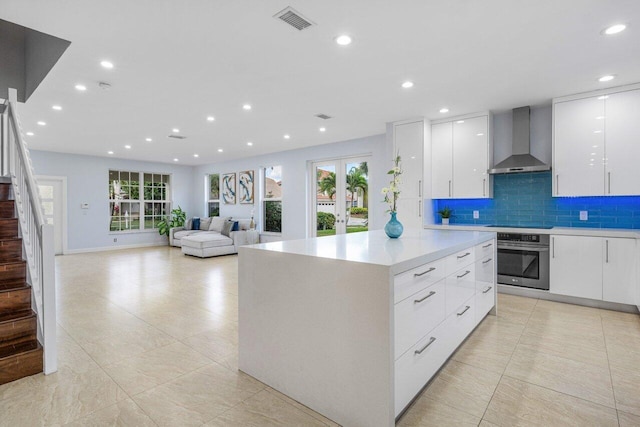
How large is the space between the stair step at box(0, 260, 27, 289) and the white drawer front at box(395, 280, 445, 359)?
3032 millimetres

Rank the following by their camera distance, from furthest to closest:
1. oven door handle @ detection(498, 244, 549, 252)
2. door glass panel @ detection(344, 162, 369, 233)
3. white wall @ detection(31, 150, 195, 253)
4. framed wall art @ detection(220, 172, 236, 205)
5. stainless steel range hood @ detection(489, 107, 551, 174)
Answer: framed wall art @ detection(220, 172, 236, 205)
white wall @ detection(31, 150, 195, 253)
door glass panel @ detection(344, 162, 369, 233)
stainless steel range hood @ detection(489, 107, 551, 174)
oven door handle @ detection(498, 244, 549, 252)

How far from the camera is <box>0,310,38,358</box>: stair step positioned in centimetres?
226

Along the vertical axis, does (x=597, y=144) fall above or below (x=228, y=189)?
above

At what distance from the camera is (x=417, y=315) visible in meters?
1.80

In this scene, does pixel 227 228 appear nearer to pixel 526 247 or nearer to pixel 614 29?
pixel 526 247

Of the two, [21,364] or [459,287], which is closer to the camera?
[21,364]

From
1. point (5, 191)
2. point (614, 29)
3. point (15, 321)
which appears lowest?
point (15, 321)

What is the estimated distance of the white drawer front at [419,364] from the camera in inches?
65.2

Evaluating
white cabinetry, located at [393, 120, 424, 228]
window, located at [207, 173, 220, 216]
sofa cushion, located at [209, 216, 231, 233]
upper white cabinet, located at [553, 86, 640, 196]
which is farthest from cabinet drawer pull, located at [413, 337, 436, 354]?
window, located at [207, 173, 220, 216]

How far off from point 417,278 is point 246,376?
1.35 metres

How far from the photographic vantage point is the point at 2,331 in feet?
7.41

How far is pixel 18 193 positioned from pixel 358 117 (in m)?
4.19

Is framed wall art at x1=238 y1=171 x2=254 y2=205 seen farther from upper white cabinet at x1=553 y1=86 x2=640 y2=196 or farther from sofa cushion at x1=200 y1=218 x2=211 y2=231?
upper white cabinet at x1=553 y1=86 x2=640 y2=196

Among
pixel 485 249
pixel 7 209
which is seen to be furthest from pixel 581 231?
pixel 7 209
